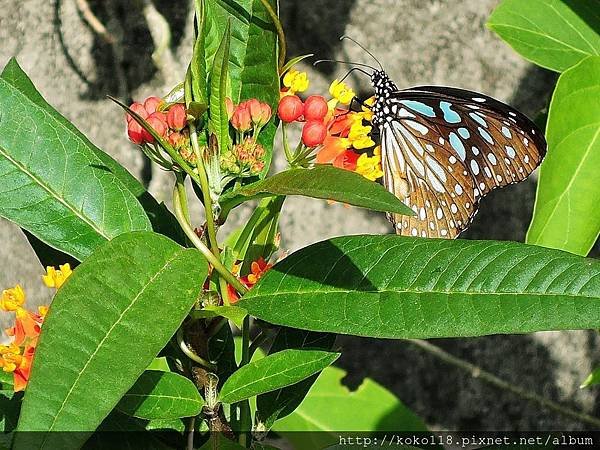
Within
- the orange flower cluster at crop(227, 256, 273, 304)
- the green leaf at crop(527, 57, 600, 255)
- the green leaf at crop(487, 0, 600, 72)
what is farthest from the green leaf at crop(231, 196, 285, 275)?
the green leaf at crop(487, 0, 600, 72)

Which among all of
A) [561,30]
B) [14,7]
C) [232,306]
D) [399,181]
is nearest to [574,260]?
[232,306]

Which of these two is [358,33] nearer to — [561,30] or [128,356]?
[561,30]

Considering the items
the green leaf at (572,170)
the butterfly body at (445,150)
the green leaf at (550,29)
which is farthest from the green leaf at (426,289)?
the green leaf at (550,29)

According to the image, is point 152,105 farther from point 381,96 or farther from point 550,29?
point 550,29

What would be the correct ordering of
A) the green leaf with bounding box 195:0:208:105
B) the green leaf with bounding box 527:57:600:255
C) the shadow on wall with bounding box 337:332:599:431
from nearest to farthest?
the green leaf with bounding box 195:0:208:105
the green leaf with bounding box 527:57:600:255
the shadow on wall with bounding box 337:332:599:431

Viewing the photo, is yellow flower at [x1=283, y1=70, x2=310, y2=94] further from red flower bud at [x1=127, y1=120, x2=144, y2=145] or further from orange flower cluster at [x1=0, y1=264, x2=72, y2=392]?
orange flower cluster at [x1=0, y1=264, x2=72, y2=392]

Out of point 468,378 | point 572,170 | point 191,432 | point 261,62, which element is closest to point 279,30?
point 261,62
